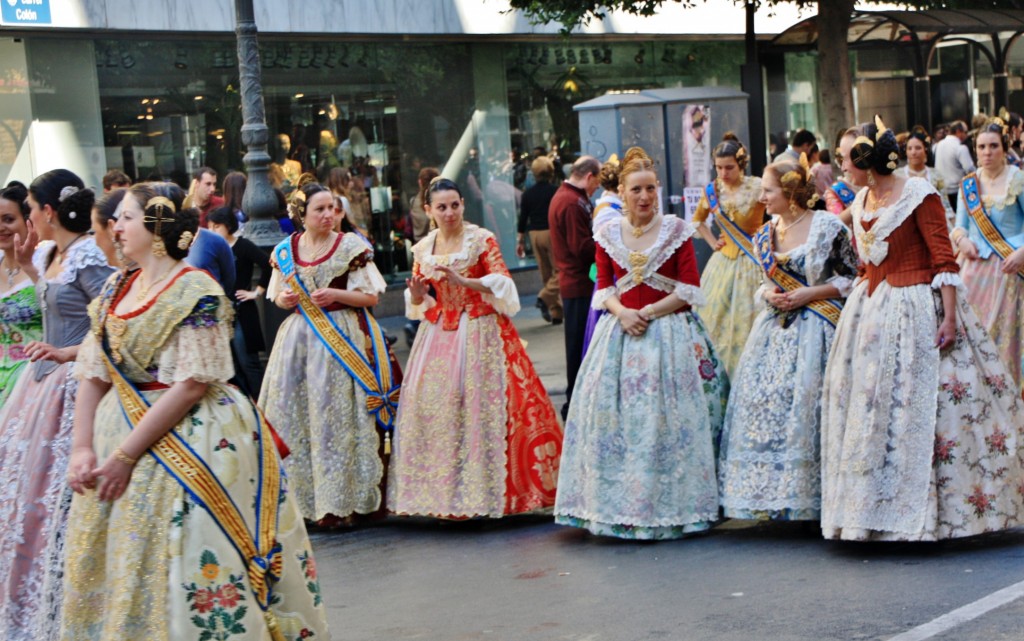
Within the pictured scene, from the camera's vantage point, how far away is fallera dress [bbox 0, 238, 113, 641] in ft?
20.0

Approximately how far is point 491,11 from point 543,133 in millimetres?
2041

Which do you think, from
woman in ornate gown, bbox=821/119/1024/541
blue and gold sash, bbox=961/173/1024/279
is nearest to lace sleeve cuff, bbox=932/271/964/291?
woman in ornate gown, bbox=821/119/1024/541

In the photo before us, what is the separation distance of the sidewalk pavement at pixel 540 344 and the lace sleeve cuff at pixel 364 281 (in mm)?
3208

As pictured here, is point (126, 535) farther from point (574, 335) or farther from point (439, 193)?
point (574, 335)

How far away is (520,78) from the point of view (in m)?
21.0

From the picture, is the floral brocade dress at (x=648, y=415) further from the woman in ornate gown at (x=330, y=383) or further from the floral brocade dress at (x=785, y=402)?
the woman in ornate gown at (x=330, y=383)

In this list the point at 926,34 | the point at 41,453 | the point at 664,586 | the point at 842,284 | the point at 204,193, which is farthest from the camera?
the point at 926,34

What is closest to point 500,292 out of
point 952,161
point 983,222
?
point 983,222

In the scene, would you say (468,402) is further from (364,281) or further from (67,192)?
(67,192)

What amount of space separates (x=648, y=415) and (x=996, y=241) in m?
3.40

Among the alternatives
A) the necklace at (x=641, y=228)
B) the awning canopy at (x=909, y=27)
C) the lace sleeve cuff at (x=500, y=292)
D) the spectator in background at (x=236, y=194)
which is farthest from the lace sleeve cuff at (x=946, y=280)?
the awning canopy at (x=909, y=27)

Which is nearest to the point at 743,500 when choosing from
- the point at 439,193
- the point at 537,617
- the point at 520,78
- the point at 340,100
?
the point at 537,617

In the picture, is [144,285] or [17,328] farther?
[17,328]

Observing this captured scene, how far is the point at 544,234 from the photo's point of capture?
17.3m
